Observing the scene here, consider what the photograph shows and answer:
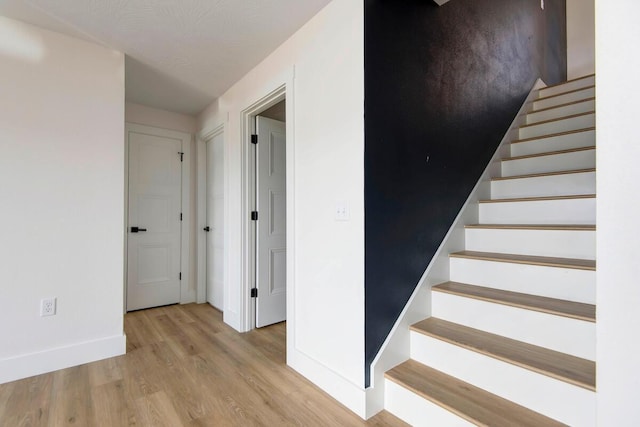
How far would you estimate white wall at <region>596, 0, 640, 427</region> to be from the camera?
0.71 metres

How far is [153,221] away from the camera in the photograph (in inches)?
140

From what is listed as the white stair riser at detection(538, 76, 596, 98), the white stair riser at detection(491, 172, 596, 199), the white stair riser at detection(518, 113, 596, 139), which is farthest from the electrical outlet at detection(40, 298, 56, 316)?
the white stair riser at detection(538, 76, 596, 98)

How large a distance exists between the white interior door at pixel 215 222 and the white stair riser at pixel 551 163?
2914mm

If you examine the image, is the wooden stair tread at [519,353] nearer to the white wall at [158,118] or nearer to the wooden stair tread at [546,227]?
the wooden stair tread at [546,227]

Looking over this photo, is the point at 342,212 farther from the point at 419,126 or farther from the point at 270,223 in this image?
the point at 270,223

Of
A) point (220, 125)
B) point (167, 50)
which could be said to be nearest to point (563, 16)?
point (220, 125)

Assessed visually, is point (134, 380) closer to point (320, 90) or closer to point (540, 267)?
point (320, 90)

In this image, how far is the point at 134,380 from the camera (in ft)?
6.48

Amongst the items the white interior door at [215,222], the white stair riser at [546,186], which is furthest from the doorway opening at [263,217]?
the white stair riser at [546,186]

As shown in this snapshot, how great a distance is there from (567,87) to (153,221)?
4851 millimetres

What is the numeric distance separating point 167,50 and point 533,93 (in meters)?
3.65

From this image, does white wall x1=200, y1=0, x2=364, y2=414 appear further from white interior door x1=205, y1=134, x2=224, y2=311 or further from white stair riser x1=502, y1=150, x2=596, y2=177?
white stair riser x1=502, y1=150, x2=596, y2=177

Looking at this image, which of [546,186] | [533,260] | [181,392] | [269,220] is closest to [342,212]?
[533,260]

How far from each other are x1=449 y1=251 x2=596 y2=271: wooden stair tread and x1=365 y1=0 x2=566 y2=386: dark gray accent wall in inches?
9.9
